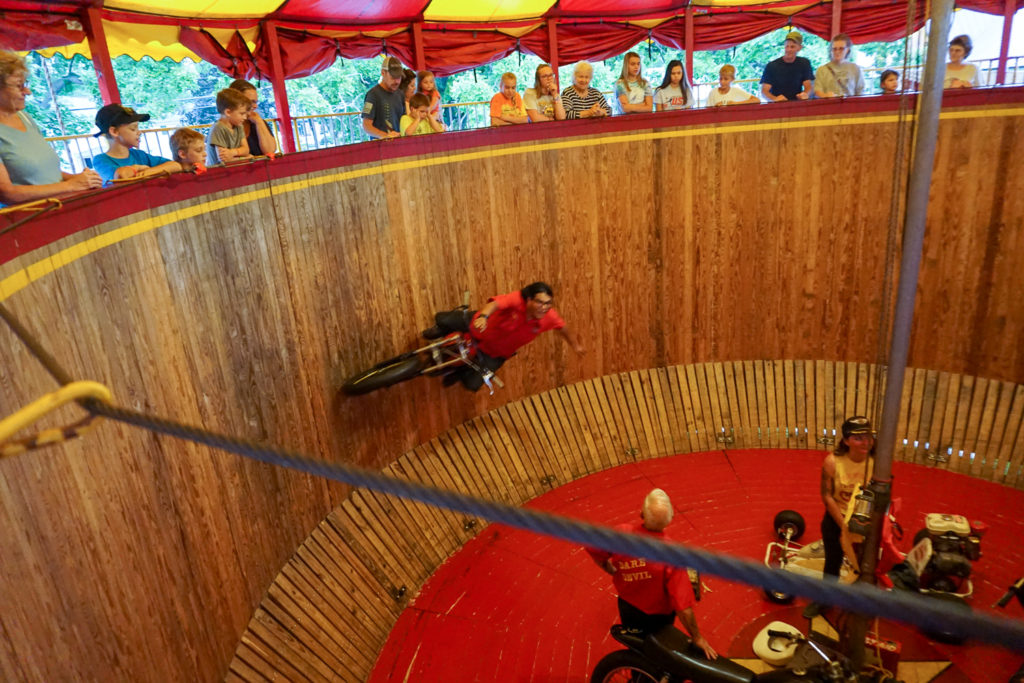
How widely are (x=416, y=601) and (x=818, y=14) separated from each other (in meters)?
10.6

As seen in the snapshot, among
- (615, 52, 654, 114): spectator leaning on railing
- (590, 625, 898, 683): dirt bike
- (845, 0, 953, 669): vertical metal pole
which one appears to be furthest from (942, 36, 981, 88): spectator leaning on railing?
(590, 625, 898, 683): dirt bike

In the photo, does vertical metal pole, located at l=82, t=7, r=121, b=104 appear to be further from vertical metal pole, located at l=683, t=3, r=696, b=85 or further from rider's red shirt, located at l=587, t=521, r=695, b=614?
vertical metal pole, located at l=683, t=3, r=696, b=85

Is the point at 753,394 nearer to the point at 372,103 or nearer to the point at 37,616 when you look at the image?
the point at 372,103

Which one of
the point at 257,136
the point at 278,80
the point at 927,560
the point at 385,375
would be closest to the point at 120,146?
the point at 257,136

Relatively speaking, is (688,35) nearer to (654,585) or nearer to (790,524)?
(790,524)

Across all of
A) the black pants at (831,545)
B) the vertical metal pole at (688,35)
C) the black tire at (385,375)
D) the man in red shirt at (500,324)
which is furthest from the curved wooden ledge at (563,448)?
the vertical metal pole at (688,35)

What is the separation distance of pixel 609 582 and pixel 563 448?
178 cm

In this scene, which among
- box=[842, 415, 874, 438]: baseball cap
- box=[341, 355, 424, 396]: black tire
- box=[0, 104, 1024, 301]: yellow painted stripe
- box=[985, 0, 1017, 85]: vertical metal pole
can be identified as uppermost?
box=[985, 0, 1017, 85]: vertical metal pole

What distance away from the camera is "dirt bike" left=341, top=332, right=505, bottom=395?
525cm

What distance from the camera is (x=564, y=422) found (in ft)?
22.9

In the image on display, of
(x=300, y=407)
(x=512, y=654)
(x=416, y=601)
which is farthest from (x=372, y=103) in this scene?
(x=512, y=654)

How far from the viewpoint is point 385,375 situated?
5.21 m

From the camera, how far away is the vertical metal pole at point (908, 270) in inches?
117

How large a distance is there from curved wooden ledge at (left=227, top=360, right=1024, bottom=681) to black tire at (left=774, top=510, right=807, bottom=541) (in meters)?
1.31
